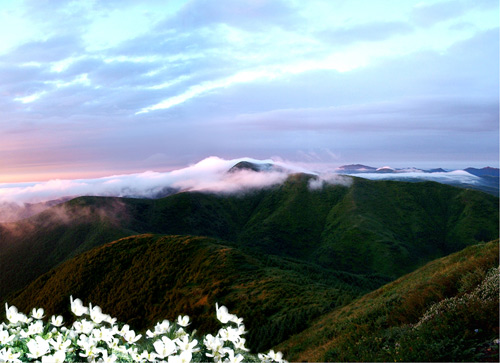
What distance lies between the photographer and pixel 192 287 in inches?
1602

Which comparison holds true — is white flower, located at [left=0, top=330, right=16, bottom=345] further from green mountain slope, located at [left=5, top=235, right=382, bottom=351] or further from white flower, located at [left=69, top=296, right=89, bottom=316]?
Result: green mountain slope, located at [left=5, top=235, right=382, bottom=351]

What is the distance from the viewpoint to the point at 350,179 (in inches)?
7785

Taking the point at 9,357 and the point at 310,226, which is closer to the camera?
the point at 9,357

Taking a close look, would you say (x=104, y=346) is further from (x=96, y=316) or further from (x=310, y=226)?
(x=310, y=226)

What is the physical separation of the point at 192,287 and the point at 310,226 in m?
126

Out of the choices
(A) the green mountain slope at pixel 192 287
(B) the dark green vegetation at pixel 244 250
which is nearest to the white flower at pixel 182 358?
(B) the dark green vegetation at pixel 244 250

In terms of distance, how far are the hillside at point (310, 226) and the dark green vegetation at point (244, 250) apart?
588 mm

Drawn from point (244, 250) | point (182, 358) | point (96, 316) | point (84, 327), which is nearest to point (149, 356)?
point (182, 358)

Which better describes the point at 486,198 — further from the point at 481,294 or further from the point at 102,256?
the point at 481,294

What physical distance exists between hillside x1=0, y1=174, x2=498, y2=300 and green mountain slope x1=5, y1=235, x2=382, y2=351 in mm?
61970

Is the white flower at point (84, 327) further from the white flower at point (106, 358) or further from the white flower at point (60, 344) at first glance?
the white flower at point (106, 358)

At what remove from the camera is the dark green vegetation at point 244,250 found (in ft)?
109

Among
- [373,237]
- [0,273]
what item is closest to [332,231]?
[373,237]

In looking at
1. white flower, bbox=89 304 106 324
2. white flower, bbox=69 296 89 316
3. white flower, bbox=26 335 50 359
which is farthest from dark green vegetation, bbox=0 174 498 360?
white flower, bbox=26 335 50 359
